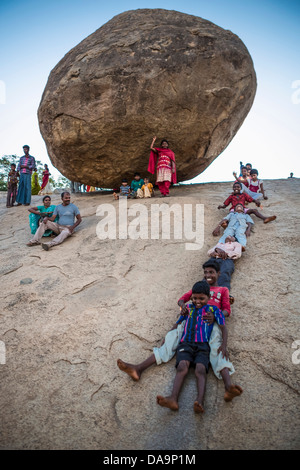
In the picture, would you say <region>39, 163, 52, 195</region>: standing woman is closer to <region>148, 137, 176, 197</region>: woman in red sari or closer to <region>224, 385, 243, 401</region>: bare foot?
<region>148, 137, 176, 197</region>: woman in red sari

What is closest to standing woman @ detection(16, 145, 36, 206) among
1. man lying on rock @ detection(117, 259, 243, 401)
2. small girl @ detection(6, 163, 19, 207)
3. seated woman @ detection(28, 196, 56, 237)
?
small girl @ detection(6, 163, 19, 207)

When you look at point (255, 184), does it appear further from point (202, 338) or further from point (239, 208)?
point (202, 338)

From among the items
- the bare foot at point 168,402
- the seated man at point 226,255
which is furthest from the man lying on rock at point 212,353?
the seated man at point 226,255

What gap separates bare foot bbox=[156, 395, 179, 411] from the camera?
66.1 inches

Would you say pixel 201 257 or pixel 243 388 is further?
pixel 201 257

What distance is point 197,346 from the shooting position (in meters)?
1.96

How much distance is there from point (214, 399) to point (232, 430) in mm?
195

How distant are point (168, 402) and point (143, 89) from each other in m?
4.71

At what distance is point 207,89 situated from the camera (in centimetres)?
512

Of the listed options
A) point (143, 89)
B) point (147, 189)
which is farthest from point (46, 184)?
point (143, 89)

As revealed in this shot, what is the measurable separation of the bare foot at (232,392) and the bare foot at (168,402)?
0.28 meters

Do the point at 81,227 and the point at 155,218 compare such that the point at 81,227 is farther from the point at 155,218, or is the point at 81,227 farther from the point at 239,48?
the point at 239,48

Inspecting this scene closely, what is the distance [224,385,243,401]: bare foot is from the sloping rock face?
4.54m
